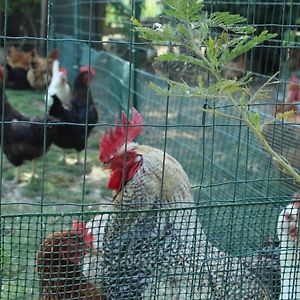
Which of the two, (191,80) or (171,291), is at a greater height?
(191,80)

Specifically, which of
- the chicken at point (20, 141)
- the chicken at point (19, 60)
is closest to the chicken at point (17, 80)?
the chicken at point (19, 60)

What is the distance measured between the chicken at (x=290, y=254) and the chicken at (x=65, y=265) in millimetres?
931

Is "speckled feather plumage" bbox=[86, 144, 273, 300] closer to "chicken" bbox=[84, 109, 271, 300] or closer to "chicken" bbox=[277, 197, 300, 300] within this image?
"chicken" bbox=[84, 109, 271, 300]

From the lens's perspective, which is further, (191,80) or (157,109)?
(157,109)

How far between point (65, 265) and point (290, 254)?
112cm

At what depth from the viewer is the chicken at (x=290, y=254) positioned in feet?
9.13

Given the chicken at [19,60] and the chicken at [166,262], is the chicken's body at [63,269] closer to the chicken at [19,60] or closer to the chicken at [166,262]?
the chicken at [166,262]

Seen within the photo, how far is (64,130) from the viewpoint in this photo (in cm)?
679

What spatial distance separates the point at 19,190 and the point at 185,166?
1.81m

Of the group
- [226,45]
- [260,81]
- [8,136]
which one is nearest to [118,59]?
[8,136]

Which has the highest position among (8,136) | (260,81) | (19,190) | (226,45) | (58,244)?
(226,45)

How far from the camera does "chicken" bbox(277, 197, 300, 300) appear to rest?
2.78 meters

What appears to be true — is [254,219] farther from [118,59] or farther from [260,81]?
[118,59]

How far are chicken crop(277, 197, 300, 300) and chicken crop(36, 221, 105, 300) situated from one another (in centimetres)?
93
